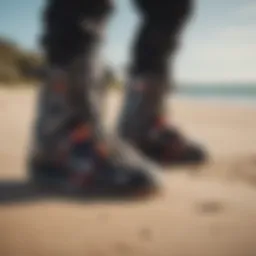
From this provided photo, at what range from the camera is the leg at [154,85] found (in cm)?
73

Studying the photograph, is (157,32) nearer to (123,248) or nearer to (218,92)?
(218,92)

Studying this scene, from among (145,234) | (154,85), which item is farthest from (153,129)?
(145,234)

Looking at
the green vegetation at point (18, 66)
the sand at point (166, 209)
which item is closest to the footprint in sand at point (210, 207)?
the sand at point (166, 209)

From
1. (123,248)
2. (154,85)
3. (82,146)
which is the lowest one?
(123,248)

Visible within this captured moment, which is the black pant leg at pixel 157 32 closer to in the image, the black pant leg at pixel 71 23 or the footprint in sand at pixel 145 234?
the black pant leg at pixel 71 23

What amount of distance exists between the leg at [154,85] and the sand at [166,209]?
0.08 ft

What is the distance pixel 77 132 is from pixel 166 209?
173 millimetres

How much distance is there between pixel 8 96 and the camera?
2.48ft

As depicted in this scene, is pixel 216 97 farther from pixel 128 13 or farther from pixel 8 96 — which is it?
pixel 8 96

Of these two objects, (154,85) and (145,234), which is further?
(154,85)

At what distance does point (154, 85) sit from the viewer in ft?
2.55

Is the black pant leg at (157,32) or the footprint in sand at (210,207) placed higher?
the black pant leg at (157,32)

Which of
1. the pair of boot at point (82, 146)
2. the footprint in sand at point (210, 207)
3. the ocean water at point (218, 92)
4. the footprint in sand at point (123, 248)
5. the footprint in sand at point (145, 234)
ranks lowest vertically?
the footprint in sand at point (123, 248)

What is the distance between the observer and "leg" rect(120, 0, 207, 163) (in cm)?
73
